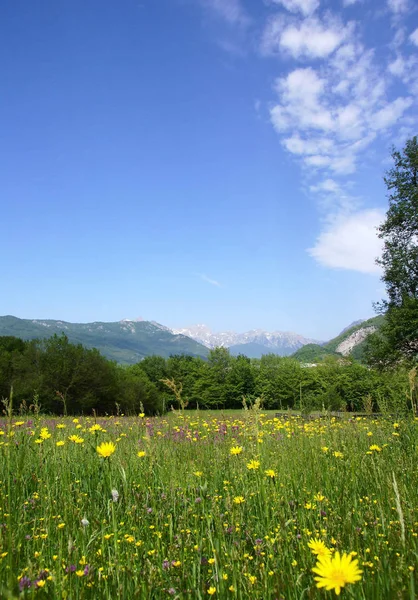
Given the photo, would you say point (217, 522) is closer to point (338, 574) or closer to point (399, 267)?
point (338, 574)

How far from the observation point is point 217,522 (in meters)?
2.52

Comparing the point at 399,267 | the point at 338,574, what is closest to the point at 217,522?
the point at 338,574

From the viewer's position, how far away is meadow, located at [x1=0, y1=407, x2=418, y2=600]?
1.89 meters

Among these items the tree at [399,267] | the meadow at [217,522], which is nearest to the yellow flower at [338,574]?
the meadow at [217,522]

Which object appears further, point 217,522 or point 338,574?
point 217,522

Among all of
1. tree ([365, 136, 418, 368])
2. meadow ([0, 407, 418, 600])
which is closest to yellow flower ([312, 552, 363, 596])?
meadow ([0, 407, 418, 600])

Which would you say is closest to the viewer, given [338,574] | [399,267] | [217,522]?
[338,574]

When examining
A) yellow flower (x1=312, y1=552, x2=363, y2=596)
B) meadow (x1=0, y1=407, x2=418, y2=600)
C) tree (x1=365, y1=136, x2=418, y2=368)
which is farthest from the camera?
tree (x1=365, y1=136, x2=418, y2=368)

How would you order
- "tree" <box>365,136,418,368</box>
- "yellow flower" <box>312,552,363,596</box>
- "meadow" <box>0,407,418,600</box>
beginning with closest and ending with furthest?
"yellow flower" <box>312,552,363,596</box> < "meadow" <box>0,407,418,600</box> < "tree" <box>365,136,418,368</box>

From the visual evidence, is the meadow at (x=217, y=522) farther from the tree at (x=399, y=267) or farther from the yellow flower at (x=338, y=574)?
the tree at (x=399, y=267)

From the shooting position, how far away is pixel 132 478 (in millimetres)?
4668

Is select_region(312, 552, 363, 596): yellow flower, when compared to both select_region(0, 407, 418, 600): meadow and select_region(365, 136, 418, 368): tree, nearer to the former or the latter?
select_region(0, 407, 418, 600): meadow

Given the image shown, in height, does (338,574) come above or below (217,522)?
above

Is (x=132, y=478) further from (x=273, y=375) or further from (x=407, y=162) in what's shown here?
(x=273, y=375)
